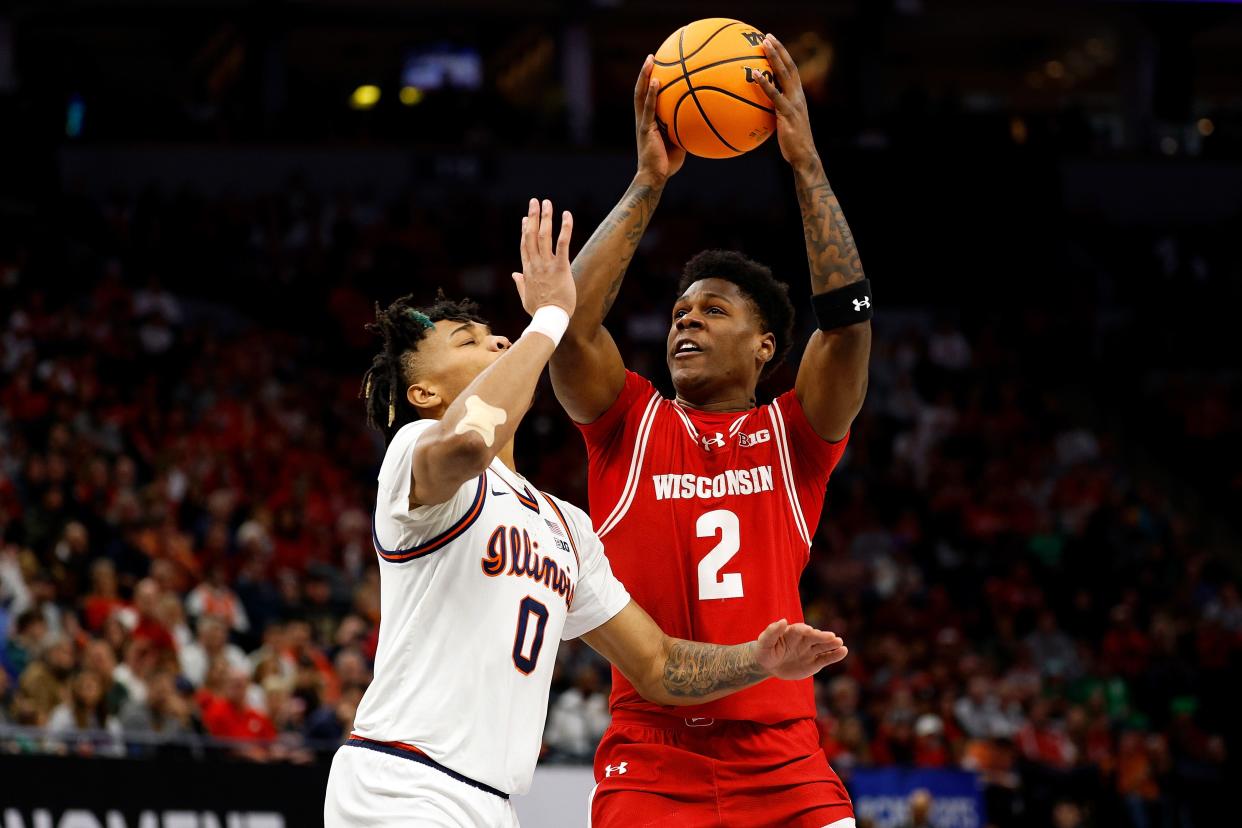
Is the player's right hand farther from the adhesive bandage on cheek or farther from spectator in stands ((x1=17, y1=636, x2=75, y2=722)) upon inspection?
spectator in stands ((x1=17, y1=636, x2=75, y2=722))

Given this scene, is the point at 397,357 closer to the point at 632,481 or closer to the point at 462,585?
the point at 462,585

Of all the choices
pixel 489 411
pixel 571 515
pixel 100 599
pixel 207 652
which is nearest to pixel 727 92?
pixel 571 515

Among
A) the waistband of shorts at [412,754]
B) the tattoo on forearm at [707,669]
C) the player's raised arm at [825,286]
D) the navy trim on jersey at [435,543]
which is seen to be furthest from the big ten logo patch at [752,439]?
the waistband of shorts at [412,754]

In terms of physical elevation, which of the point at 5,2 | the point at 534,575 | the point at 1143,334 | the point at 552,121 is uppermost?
the point at 5,2

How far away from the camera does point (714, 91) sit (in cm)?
527

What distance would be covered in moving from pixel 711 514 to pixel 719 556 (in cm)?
15

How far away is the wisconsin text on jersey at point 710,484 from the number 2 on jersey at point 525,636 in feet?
3.13

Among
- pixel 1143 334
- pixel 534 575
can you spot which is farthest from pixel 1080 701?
pixel 534 575

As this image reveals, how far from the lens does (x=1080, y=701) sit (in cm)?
1605

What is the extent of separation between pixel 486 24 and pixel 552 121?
369 cm

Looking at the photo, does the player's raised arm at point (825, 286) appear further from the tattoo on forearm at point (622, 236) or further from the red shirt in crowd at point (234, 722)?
the red shirt in crowd at point (234, 722)

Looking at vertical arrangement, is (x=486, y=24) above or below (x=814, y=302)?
above

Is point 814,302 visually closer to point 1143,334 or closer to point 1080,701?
point 1080,701

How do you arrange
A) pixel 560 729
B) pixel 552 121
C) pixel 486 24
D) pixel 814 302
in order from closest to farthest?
pixel 814 302 → pixel 560 729 → pixel 552 121 → pixel 486 24
